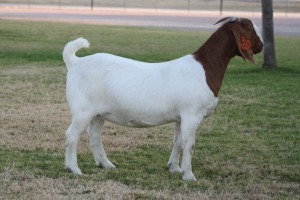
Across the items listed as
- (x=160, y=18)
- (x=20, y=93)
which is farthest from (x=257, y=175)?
(x=160, y=18)

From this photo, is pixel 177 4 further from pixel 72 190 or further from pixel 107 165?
pixel 72 190

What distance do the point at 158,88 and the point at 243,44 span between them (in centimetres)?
105

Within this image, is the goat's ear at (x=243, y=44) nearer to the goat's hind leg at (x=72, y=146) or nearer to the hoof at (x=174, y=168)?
the hoof at (x=174, y=168)

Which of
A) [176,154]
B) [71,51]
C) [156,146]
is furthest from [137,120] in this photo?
[156,146]

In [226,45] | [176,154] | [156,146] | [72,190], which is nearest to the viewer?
[72,190]

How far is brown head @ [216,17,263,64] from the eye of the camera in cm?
841

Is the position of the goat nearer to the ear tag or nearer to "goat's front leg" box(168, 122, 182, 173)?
the ear tag

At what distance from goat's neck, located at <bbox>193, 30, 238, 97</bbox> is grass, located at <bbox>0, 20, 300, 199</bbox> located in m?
1.09

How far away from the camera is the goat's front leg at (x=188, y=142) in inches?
324

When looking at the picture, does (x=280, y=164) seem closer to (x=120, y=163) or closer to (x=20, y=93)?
(x=120, y=163)

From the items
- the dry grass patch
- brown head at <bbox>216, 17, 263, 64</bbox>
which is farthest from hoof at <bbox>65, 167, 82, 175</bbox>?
brown head at <bbox>216, 17, 263, 64</bbox>

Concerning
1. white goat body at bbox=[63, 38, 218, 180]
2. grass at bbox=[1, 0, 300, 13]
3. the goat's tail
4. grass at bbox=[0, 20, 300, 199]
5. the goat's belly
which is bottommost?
grass at bbox=[1, 0, 300, 13]

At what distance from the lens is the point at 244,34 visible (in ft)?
27.6

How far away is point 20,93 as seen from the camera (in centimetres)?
1407
